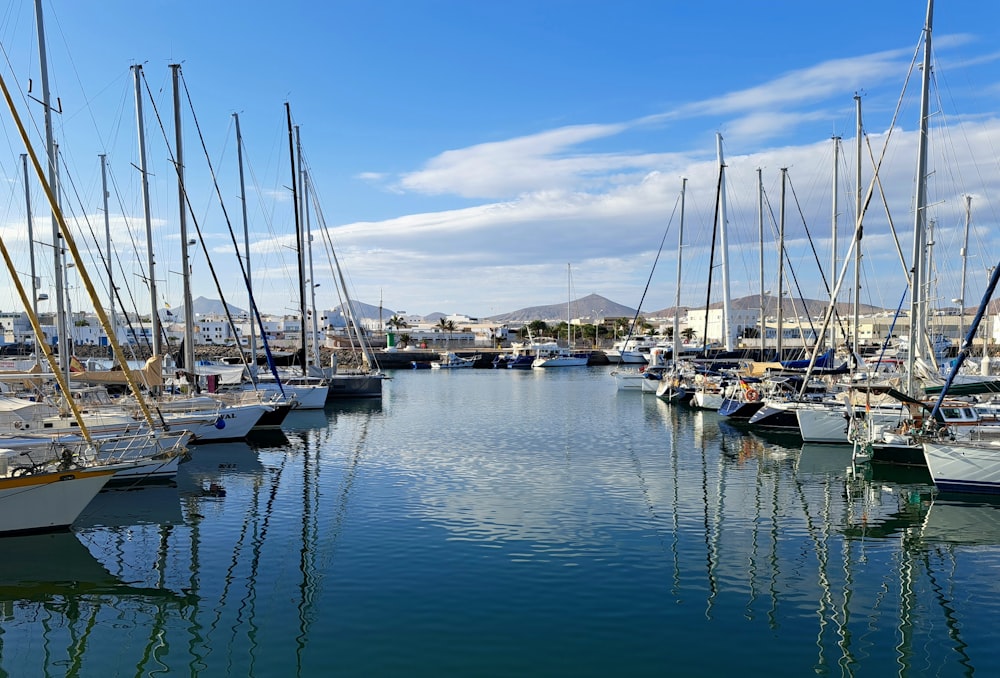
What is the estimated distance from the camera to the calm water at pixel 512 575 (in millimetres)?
13203

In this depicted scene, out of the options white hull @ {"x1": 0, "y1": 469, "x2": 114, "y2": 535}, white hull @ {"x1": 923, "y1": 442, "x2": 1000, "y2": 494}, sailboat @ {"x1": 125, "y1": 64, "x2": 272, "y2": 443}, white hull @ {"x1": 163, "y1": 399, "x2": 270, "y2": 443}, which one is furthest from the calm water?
sailboat @ {"x1": 125, "y1": 64, "x2": 272, "y2": 443}

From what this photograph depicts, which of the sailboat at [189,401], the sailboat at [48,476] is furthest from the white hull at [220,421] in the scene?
the sailboat at [48,476]

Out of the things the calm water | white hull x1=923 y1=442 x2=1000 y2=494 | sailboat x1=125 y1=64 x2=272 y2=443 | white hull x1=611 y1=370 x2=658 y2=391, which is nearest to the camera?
the calm water

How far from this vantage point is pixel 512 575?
1712cm

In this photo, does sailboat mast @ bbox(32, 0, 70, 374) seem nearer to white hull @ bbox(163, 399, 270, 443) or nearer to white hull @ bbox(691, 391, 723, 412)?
white hull @ bbox(163, 399, 270, 443)

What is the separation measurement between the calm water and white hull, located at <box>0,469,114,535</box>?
0.63m

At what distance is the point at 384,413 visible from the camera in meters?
54.2

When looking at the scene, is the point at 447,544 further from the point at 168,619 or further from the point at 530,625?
the point at 168,619

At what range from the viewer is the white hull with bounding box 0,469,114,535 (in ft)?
62.5

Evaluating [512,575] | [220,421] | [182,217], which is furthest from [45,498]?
[182,217]

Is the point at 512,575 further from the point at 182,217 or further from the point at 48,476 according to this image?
the point at 182,217

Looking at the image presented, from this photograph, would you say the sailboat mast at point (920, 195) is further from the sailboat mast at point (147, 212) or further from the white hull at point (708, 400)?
the sailboat mast at point (147, 212)

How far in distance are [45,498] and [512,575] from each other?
473 inches

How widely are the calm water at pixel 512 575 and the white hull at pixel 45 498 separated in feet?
2.08
